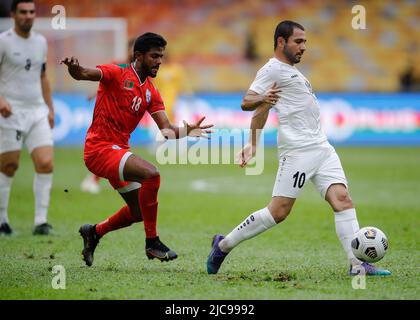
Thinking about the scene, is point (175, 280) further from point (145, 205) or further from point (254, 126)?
point (254, 126)

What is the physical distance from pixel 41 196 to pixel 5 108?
1409 millimetres

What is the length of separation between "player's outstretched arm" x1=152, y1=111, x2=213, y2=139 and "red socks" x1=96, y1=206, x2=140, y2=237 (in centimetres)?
89

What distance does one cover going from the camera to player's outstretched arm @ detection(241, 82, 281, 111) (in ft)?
24.2

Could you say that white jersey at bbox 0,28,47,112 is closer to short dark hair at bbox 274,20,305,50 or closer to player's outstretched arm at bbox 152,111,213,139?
player's outstretched arm at bbox 152,111,213,139

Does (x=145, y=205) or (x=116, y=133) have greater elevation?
(x=116, y=133)

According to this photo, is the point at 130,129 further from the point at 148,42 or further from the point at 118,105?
the point at 148,42

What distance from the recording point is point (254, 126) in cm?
778

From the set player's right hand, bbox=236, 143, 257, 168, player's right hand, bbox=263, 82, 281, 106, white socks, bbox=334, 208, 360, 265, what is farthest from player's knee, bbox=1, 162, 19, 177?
white socks, bbox=334, 208, 360, 265

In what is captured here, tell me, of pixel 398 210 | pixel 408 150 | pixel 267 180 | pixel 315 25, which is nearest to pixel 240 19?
pixel 315 25

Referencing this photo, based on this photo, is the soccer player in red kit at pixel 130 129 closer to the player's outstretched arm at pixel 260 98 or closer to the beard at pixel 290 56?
the player's outstretched arm at pixel 260 98

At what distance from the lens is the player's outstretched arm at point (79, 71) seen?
24.3ft

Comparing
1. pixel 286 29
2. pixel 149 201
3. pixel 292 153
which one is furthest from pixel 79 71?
pixel 292 153

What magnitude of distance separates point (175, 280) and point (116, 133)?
5.39 feet

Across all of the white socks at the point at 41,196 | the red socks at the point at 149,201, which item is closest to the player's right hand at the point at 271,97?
the red socks at the point at 149,201
